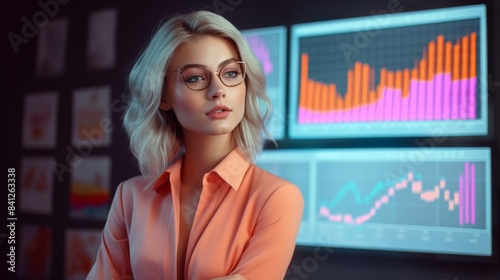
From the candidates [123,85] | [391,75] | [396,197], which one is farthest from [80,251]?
[391,75]

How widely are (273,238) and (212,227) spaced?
144mm

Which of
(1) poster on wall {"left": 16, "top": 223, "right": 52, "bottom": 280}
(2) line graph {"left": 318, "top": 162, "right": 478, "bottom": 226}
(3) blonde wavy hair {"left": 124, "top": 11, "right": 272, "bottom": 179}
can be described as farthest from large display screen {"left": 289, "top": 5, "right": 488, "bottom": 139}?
(1) poster on wall {"left": 16, "top": 223, "right": 52, "bottom": 280}

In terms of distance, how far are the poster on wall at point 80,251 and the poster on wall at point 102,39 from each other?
1041mm

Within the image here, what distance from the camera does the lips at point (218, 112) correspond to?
4.13 ft

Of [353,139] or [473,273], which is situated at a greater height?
[353,139]

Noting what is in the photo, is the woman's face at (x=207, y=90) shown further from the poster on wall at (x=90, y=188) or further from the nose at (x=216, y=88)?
the poster on wall at (x=90, y=188)

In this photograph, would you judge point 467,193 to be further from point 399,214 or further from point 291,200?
point 291,200

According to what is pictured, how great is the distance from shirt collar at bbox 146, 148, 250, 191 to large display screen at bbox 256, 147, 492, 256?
4.42 ft

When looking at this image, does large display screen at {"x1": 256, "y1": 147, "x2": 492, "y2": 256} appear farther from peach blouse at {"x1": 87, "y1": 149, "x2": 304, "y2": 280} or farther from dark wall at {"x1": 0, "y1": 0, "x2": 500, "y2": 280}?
peach blouse at {"x1": 87, "y1": 149, "x2": 304, "y2": 280}

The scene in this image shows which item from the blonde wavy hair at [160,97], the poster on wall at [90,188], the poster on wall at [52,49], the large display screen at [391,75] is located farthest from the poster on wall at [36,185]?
the blonde wavy hair at [160,97]

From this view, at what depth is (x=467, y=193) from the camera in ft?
7.78

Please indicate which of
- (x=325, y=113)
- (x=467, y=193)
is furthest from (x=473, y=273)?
(x=325, y=113)

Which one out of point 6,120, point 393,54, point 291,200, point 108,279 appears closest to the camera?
point 291,200

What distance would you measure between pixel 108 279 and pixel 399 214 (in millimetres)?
1541
